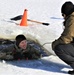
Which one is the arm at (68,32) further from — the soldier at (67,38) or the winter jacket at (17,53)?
the winter jacket at (17,53)

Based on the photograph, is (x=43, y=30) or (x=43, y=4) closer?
(x=43, y=30)

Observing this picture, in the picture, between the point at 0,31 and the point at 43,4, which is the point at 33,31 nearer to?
the point at 0,31

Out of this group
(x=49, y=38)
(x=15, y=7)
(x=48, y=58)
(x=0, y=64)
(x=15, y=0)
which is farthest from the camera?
(x=15, y=0)

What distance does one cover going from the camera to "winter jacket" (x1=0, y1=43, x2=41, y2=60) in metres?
6.96

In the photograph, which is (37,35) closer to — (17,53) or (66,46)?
(17,53)

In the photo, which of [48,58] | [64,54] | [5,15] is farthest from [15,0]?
[64,54]

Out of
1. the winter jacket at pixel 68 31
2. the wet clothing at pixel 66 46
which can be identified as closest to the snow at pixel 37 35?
the wet clothing at pixel 66 46

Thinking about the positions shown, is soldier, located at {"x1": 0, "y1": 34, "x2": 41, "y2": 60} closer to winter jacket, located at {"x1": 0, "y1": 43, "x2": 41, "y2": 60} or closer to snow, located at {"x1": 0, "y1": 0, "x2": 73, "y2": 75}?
winter jacket, located at {"x1": 0, "y1": 43, "x2": 41, "y2": 60}

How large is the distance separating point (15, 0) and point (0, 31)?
885 cm

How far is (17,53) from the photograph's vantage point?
22.9 ft

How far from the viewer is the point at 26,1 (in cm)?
1675

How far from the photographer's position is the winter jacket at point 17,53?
6.96 metres

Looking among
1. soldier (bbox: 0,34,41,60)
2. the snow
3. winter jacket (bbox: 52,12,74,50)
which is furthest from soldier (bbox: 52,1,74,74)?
soldier (bbox: 0,34,41,60)

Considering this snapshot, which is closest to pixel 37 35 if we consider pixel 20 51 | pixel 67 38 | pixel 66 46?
pixel 20 51
